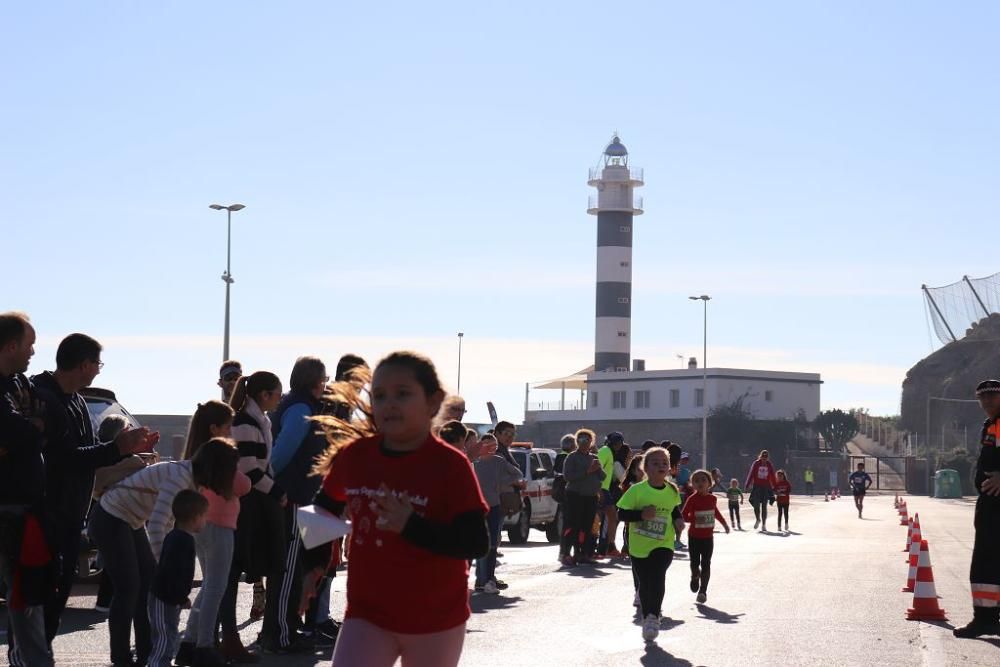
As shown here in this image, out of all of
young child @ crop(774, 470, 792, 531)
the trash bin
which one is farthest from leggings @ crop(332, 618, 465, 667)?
the trash bin

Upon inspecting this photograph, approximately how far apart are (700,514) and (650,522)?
259cm

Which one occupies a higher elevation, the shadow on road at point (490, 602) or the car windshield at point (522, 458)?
the car windshield at point (522, 458)

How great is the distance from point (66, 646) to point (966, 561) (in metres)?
14.9

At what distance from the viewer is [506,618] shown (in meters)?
12.8

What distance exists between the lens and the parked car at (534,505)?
83.3ft

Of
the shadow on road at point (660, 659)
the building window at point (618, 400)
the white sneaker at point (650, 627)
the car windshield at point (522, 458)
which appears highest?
the building window at point (618, 400)

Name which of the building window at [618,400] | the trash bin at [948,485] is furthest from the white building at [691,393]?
the trash bin at [948,485]

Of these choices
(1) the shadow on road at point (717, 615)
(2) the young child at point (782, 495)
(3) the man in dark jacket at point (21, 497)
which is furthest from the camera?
(2) the young child at point (782, 495)

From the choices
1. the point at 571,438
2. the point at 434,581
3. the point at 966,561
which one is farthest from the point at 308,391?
the point at 966,561

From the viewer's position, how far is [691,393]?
340 feet

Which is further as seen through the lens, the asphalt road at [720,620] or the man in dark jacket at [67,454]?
the asphalt road at [720,620]

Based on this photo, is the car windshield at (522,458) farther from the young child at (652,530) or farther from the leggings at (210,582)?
the leggings at (210,582)

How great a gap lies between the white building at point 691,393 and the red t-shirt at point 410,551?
9772cm

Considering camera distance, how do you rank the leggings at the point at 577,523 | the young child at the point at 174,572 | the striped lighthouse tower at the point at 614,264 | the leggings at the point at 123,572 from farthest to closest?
the striped lighthouse tower at the point at 614,264 → the leggings at the point at 577,523 → the leggings at the point at 123,572 → the young child at the point at 174,572
